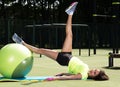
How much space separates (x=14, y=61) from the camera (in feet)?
34.0

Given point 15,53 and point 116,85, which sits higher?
point 15,53

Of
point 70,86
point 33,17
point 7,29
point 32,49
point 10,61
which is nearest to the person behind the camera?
point 70,86

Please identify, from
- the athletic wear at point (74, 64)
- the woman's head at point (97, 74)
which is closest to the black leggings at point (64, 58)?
the athletic wear at point (74, 64)

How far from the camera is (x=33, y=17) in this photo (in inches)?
1880

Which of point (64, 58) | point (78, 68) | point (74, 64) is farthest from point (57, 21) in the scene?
point (78, 68)

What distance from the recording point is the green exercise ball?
34.0 ft

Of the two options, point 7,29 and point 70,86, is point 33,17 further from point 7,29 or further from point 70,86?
point 70,86

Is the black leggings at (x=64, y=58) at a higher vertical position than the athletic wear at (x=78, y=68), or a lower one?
higher

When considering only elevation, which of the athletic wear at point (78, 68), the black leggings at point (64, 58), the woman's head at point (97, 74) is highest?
the black leggings at point (64, 58)

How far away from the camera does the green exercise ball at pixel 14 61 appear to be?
408 inches

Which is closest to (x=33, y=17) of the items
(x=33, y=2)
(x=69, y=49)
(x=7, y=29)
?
(x=33, y=2)

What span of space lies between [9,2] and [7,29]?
61.5 ft

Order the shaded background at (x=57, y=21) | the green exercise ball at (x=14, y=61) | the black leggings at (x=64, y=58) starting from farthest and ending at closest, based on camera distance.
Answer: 1. the shaded background at (x=57, y=21)
2. the black leggings at (x=64, y=58)
3. the green exercise ball at (x=14, y=61)

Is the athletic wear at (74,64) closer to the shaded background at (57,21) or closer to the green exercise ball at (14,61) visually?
the green exercise ball at (14,61)
